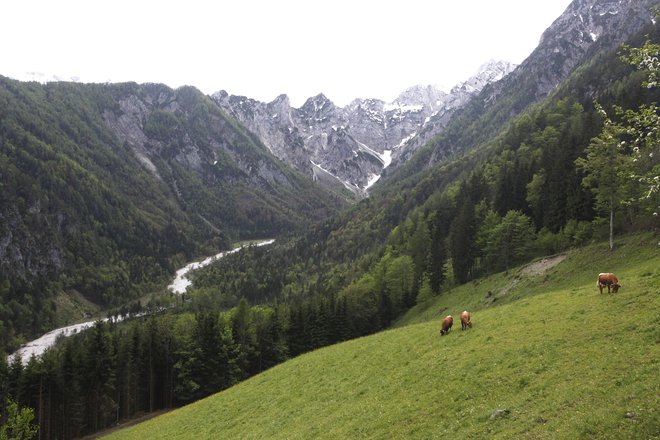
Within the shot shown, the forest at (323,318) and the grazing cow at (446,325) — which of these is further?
the forest at (323,318)

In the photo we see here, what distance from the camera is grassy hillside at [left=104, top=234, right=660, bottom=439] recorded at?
56.4 feet

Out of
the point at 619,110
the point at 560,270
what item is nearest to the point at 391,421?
the point at 619,110

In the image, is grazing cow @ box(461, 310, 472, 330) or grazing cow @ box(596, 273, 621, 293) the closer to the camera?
grazing cow @ box(596, 273, 621, 293)

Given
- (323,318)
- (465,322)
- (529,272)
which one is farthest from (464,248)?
(465,322)

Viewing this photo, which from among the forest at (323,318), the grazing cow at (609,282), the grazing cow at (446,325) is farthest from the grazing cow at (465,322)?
the forest at (323,318)

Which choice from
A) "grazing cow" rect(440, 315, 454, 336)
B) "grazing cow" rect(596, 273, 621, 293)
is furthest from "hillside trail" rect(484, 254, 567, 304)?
"grazing cow" rect(596, 273, 621, 293)

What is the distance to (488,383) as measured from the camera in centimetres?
2338

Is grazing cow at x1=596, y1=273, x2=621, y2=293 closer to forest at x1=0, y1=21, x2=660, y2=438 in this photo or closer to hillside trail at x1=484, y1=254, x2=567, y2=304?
forest at x1=0, y1=21, x2=660, y2=438

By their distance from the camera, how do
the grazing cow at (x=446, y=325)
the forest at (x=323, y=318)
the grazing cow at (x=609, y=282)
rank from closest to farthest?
the grazing cow at (x=609, y=282), the grazing cow at (x=446, y=325), the forest at (x=323, y=318)

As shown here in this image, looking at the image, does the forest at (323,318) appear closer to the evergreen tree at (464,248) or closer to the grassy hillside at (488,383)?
the evergreen tree at (464,248)

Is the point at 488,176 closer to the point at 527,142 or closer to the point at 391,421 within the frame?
the point at 527,142

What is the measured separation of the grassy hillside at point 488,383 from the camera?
677 inches

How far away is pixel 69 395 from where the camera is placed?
229 ft

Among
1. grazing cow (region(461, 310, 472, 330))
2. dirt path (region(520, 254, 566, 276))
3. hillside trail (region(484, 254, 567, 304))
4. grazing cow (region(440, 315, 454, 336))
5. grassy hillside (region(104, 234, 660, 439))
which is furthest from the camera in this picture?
dirt path (region(520, 254, 566, 276))
